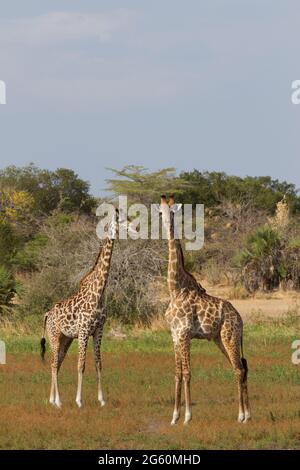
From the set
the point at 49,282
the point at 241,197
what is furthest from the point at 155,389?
the point at 241,197

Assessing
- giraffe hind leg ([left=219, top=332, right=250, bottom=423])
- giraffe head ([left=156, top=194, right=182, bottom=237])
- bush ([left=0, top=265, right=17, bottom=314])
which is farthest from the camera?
bush ([left=0, top=265, right=17, bottom=314])

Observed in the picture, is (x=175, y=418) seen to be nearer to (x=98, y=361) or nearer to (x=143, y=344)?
(x=98, y=361)

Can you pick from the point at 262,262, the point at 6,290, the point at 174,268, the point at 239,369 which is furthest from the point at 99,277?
the point at 262,262

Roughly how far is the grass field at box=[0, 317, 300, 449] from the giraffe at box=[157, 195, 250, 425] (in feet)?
1.42

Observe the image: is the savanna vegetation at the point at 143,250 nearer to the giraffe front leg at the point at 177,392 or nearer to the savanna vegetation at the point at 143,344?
the savanna vegetation at the point at 143,344

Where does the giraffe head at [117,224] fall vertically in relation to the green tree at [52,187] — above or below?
below

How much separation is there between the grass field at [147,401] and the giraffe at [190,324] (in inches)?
17.1

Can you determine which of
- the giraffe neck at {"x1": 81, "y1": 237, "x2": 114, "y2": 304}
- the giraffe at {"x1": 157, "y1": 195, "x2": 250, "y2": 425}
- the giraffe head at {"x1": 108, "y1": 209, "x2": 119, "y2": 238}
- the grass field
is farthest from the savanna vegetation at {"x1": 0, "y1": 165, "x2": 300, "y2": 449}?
the giraffe head at {"x1": 108, "y1": 209, "x2": 119, "y2": 238}

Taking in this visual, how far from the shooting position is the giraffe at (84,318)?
14.0 meters

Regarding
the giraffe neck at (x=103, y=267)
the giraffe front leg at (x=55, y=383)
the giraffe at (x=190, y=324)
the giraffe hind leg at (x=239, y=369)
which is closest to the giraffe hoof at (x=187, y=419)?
the giraffe at (x=190, y=324)

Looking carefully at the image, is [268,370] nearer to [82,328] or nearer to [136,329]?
[82,328]

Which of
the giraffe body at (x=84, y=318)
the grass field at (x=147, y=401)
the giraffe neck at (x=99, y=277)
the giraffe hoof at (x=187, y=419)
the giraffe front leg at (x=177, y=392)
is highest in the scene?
the giraffe neck at (x=99, y=277)

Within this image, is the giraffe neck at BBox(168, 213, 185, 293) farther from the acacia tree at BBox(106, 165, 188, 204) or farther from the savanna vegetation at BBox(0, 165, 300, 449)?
the acacia tree at BBox(106, 165, 188, 204)

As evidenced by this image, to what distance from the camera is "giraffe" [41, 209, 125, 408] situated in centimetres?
1397
